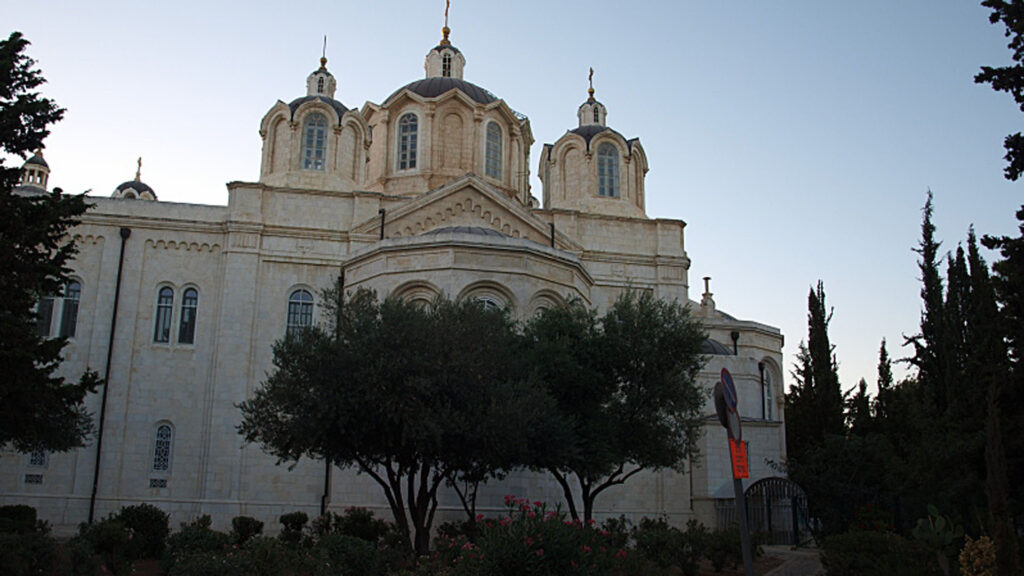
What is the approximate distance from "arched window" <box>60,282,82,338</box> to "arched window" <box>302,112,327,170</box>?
789 centimetres

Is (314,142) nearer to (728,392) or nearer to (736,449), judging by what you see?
(728,392)

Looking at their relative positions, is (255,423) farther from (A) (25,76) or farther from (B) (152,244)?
(B) (152,244)

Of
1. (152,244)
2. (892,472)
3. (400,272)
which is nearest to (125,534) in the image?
(400,272)

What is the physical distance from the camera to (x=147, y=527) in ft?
54.1

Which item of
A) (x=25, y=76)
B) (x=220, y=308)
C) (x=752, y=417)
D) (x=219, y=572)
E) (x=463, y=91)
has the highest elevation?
(x=463, y=91)

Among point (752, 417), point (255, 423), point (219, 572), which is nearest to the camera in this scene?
point (219, 572)

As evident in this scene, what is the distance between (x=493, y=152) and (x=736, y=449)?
77.5 ft

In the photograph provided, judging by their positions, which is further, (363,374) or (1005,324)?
(1005,324)

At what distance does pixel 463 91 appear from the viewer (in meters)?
30.2

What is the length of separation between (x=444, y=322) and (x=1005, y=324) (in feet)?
36.4

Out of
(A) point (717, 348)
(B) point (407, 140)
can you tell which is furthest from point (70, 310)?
(A) point (717, 348)

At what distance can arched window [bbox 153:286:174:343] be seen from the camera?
25141 mm

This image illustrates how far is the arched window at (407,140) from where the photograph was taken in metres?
29.6

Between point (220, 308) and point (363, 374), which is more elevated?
point (220, 308)
